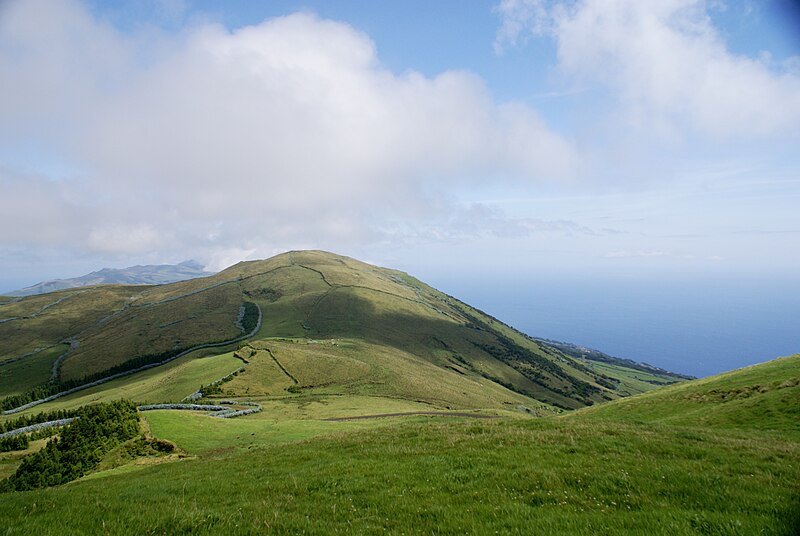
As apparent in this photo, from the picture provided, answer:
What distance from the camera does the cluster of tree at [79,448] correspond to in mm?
23297

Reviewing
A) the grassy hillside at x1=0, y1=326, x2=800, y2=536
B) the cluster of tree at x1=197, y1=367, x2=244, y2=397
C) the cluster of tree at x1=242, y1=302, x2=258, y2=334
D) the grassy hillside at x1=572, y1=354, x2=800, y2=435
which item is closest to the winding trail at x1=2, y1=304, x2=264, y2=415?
the cluster of tree at x1=242, y1=302, x2=258, y2=334

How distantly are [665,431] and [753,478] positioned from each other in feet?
30.0

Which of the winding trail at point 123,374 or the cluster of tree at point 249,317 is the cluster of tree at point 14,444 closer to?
the winding trail at point 123,374

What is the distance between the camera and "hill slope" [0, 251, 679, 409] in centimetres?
9094

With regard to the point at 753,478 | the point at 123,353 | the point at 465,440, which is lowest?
the point at 123,353

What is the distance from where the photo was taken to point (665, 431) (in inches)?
801

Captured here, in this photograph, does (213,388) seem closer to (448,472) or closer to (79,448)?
(79,448)

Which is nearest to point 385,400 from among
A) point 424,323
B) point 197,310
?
point 424,323

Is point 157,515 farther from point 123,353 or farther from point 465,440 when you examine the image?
point 123,353

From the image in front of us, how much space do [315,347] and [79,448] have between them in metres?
78.1

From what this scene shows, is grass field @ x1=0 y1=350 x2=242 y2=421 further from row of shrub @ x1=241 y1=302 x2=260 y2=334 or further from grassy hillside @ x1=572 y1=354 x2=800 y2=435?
grassy hillside @ x1=572 y1=354 x2=800 y2=435

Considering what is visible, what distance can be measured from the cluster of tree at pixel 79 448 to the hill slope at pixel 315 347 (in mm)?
45109

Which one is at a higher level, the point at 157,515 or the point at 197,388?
the point at 157,515

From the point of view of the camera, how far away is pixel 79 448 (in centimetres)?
2700
